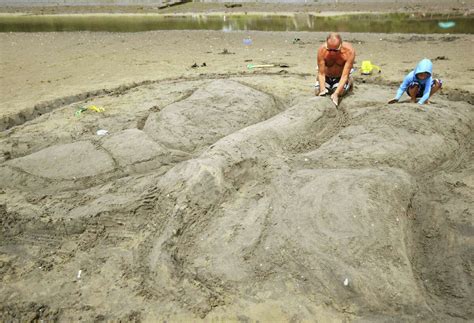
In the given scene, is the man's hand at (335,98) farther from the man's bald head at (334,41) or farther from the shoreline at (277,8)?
the shoreline at (277,8)

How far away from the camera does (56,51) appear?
31.8 feet

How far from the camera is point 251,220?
2809 mm

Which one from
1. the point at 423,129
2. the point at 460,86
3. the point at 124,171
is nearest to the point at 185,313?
the point at 124,171

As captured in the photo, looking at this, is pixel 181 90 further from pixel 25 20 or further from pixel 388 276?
pixel 25 20

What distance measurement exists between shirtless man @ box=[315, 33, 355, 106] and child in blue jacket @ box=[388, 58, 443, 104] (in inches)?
24.3

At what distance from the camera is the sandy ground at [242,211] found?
92.0 inches

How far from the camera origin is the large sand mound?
2.33m

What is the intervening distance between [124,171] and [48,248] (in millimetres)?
981

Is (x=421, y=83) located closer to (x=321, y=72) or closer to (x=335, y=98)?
(x=335, y=98)

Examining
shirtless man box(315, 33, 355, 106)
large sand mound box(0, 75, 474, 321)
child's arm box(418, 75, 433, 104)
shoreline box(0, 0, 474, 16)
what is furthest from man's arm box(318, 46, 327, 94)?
shoreline box(0, 0, 474, 16)

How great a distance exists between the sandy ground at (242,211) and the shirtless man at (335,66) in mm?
197

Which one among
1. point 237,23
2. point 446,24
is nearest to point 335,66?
point 446,24

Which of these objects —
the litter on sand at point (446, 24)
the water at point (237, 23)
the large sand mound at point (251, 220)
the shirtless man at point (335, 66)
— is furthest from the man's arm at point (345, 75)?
the litter on sand at point (446, 24)

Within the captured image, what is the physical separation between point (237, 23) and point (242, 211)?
10698 mm
